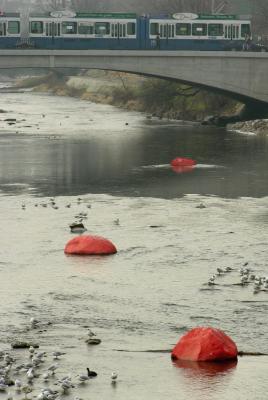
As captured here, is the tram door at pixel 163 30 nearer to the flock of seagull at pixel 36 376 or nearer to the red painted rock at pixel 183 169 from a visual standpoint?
the red painted rock at pixel 183 169

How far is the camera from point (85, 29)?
287ft

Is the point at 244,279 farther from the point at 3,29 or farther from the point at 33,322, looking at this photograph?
the point at 3,29

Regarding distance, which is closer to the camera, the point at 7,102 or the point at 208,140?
the point at 208,140

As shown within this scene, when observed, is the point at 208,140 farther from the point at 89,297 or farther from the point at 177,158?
the point at 89,297

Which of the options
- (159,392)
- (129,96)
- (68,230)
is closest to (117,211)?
(68,230)

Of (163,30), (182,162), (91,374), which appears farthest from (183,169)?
(91,374)

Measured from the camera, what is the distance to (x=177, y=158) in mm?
63844

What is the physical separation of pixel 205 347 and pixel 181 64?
6087 cm

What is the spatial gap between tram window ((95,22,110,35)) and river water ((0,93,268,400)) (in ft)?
65.4

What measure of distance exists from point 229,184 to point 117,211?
31.5 feet

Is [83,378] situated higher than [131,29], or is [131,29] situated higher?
[131,29]

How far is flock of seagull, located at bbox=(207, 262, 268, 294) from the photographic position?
1299 inches

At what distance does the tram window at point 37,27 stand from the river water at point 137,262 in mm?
19366

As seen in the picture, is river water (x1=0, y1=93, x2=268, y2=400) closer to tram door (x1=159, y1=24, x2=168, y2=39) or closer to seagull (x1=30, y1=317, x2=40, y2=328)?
seagull (x1=30, y1=317, x2=40, y2=328)
